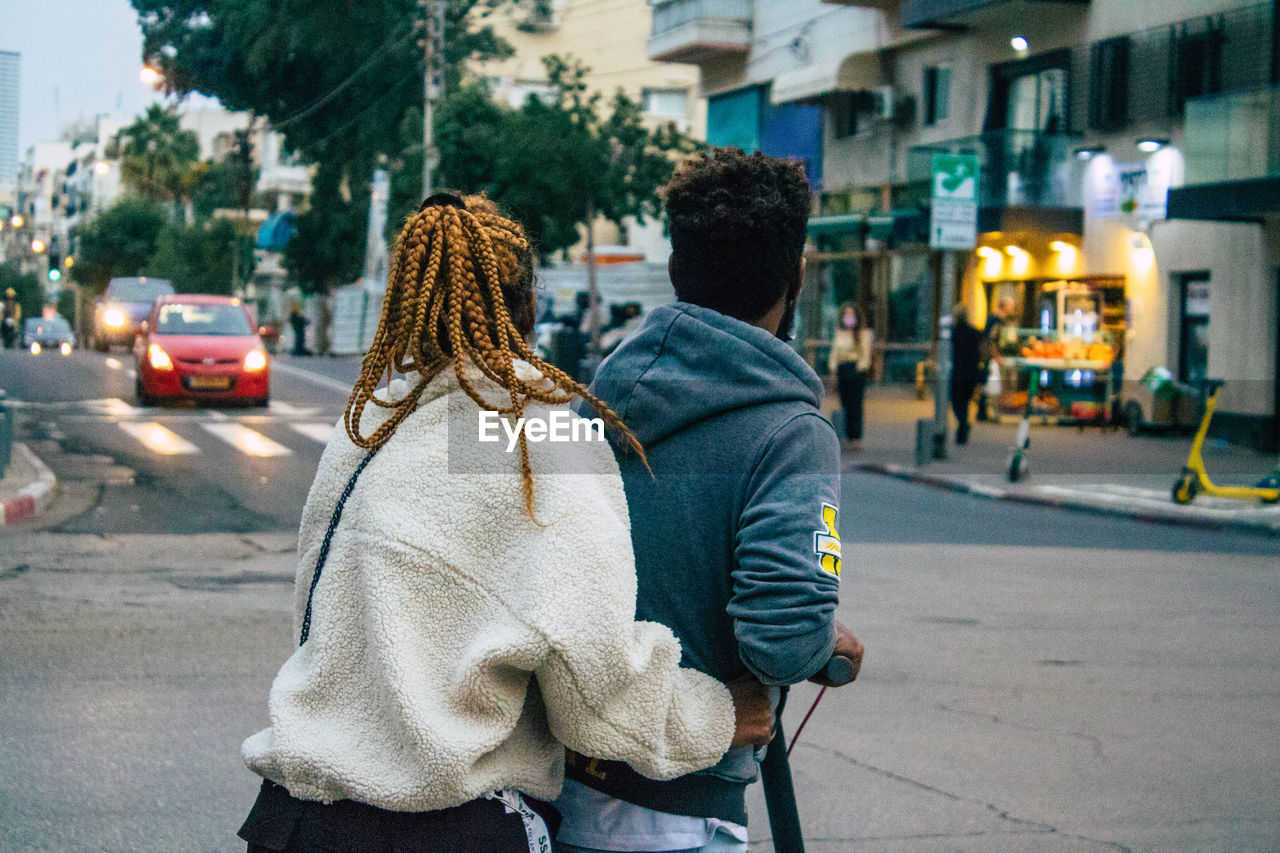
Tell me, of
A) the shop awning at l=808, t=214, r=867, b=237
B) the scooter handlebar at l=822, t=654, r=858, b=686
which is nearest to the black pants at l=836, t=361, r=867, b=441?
the shop awning at l=808, t=214, r=867, b=237

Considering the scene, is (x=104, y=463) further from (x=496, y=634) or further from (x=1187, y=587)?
(x=496, y=634)

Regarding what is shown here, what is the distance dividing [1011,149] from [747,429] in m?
23.2

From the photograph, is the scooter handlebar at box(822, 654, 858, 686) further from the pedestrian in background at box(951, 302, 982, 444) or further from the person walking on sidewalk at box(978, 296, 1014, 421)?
the person walking on sidewalk at box(978, 296, 1014, 421)

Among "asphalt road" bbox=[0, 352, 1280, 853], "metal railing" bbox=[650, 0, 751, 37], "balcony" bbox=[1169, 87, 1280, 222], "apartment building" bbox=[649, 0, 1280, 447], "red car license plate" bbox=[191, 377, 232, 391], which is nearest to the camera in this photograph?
"asphalt road" bbox=[0, 352, 1280, 853]

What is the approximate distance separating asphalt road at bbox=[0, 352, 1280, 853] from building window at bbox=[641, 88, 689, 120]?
132 feet

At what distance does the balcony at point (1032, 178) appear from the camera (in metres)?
23.8

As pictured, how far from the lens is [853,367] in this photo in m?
18.2

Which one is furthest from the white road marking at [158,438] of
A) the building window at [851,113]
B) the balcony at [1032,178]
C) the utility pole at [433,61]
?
the building window at [851,113]

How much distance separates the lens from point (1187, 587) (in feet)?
31.4

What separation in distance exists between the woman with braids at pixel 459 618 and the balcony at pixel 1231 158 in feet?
59.9

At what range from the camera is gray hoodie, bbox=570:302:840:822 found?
2127 millimetres

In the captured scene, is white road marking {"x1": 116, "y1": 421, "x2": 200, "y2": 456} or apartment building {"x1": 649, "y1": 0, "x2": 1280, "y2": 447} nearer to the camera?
white road marking {"x1": 116, "y1": 421, "x2": 200, "y2": 456}

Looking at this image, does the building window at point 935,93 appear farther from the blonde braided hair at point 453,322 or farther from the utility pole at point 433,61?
the blonde braided hair at point 453,322

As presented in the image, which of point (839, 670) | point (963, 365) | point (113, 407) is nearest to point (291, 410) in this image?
point (113, 407)
